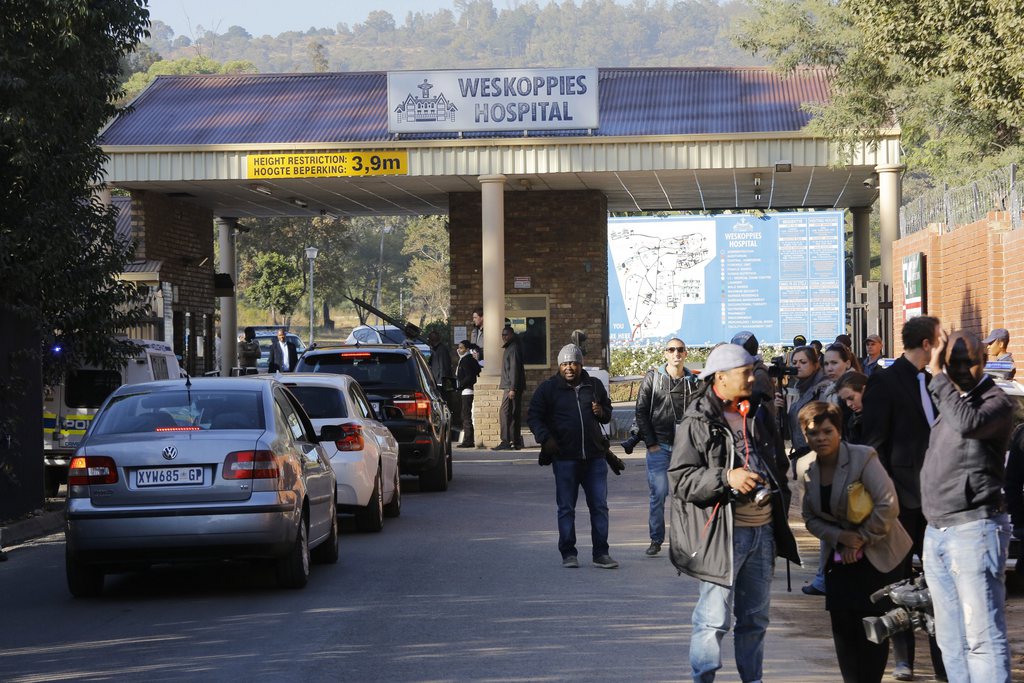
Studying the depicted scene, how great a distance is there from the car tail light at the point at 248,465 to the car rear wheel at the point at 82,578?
126 cm

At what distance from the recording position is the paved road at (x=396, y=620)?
25.7ft

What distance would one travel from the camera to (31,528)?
14.5m

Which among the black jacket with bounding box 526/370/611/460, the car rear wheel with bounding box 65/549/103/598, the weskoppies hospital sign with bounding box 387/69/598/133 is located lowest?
the car rear wheel with bounding box 65/549/103/598

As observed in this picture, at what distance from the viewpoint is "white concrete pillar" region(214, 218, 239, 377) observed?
3406 centimetres

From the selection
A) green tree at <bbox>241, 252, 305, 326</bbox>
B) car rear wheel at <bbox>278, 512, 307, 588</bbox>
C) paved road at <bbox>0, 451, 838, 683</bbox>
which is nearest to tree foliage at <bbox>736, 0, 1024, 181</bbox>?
paved road at <bbox>0, 451, 838, 683</bbox>

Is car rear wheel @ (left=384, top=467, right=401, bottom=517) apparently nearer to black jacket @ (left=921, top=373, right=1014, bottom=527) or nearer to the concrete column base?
black jacket @ (left=921, top=373, right=1014, bottom=527)

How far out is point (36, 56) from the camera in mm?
14516

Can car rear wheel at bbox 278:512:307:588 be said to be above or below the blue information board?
below

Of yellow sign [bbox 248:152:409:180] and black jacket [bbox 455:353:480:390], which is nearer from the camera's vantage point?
black jacket [bbox 455:353:480:390]

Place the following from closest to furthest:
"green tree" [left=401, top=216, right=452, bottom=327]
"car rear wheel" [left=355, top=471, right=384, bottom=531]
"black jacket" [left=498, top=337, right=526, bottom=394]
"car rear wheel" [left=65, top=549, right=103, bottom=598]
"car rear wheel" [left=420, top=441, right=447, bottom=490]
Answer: "car rear wheel" [left=65, top=549, right=103, bottom=598], "car rear wheel" [left=355, top=471, right=384, bottom=531], "car rear wheel" [left=420, top=441, right=447, bottom=490], "black jacket" [left=498, top=337, right=526, bottom=394], "green tree" [left=401, top=216, right=452, bottom=327]

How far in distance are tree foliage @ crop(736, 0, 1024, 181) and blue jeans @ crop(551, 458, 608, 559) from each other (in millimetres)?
7623

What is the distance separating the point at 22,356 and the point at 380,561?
4.96 metres

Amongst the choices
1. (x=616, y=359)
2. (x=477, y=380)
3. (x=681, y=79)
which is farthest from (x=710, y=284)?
(x=477, y=380)

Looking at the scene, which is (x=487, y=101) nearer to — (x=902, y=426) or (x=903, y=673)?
(x=902, y=426)
